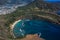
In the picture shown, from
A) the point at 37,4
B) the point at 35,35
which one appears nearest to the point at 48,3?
the point at 37,4

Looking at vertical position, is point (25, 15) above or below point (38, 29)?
above

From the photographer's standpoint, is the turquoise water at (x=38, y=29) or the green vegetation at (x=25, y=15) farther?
the green vegetation at (x=25, y=15)

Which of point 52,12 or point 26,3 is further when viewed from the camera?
point 26,3

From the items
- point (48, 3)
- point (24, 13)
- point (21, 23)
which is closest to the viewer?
point (21, 23)

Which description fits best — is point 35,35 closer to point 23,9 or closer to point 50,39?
point 50,39

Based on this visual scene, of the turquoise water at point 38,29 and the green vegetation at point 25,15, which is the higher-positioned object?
the green vegetation at point 25,15

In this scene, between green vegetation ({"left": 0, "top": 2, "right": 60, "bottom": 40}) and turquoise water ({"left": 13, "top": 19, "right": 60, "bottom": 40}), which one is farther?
green vegetation ({"left": 0, "top": 2, "right": 60, "bottom": 40})

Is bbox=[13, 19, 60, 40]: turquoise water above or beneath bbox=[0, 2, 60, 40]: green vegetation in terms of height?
beneath

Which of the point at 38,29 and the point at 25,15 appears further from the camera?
the point at 25,15
